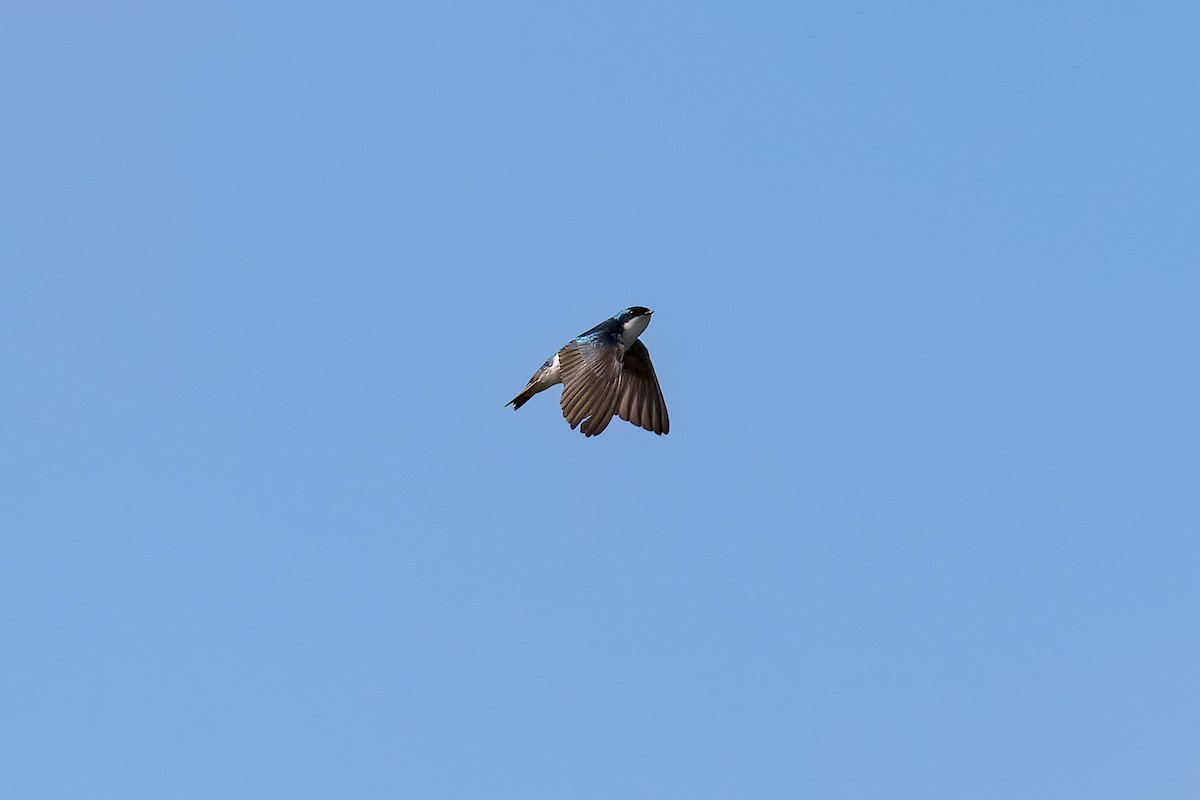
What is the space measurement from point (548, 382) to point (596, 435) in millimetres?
2712

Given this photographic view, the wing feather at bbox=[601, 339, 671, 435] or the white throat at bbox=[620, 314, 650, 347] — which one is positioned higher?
the white throat at bbox=[620, 314, 650, 347]

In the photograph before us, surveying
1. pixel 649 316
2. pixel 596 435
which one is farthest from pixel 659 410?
pixel 596 435

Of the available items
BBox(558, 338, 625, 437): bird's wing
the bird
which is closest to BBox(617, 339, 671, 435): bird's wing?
the bird

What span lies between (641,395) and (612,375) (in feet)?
3.42

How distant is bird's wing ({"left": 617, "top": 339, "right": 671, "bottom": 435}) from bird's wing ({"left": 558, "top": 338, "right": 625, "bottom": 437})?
22.9 inches

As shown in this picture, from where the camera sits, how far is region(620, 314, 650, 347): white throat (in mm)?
24092

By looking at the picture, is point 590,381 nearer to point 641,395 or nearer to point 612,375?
point 612,375

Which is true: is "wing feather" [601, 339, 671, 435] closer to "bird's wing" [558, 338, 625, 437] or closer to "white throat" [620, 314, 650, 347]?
"white throat" [620, 314, 650, 347]

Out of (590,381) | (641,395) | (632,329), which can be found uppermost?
(632,329)

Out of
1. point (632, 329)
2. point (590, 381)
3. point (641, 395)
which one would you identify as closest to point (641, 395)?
point (641, 395)

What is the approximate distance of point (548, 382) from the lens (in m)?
24.2

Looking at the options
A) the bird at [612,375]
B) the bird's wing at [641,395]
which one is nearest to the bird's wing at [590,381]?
the bird at [612,375]

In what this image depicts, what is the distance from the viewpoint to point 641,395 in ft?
80.2

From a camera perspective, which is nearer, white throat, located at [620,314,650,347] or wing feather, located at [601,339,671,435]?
white throat, located at [620,314,650,347]
